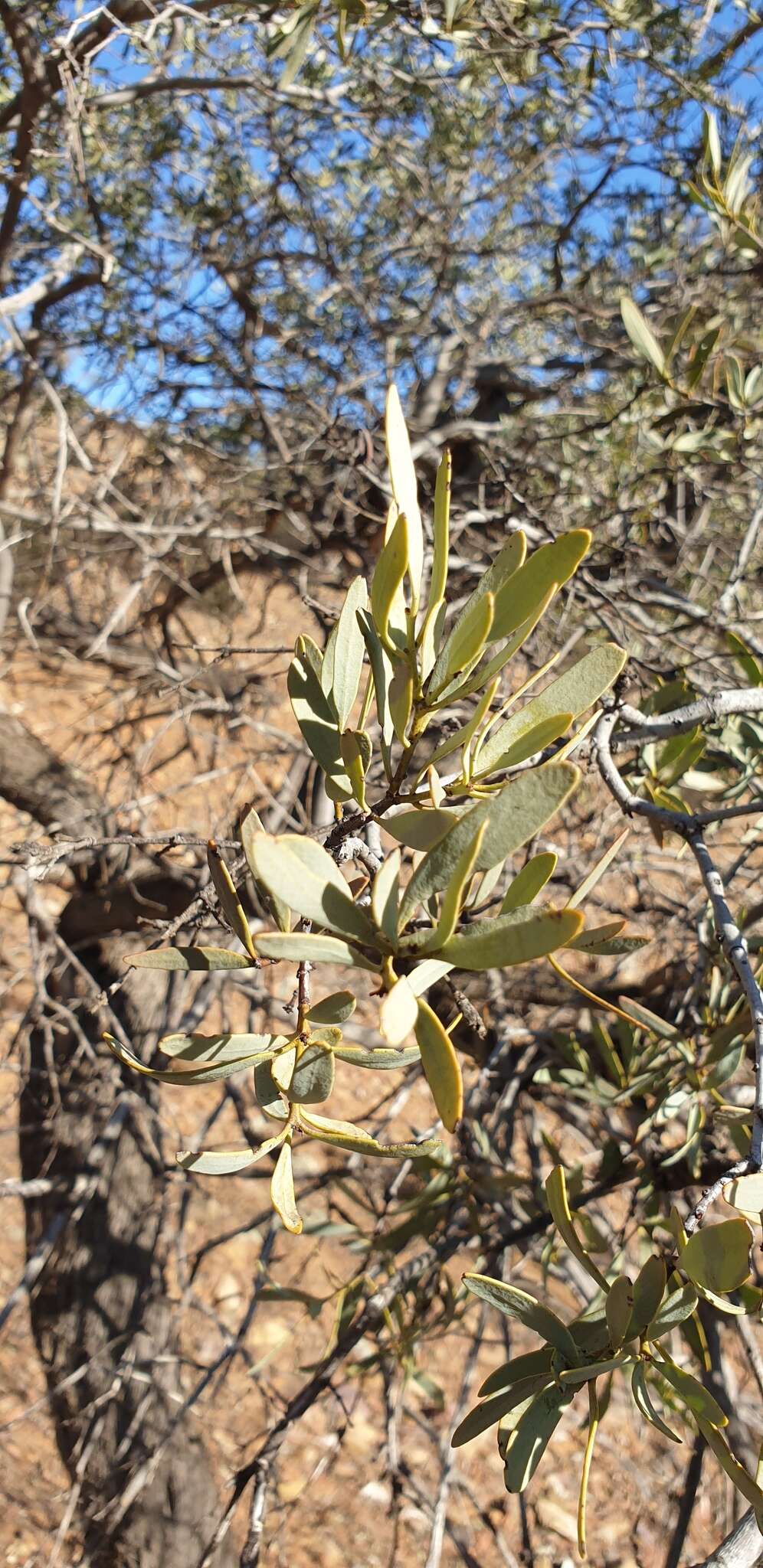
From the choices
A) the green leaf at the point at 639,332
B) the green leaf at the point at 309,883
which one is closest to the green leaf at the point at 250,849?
the green leaf at the point at 309,883

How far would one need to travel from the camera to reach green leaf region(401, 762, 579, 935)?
1.12 ft

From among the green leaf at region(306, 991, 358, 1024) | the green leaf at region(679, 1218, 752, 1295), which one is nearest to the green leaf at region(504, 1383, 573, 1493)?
the green leaf at region(679, 1218, 752, 1295)

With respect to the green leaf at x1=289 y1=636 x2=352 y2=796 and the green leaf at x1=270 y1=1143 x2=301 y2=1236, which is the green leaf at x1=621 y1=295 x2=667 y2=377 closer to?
the green leaf at x1=289 y1=636 x2=352 y2=796

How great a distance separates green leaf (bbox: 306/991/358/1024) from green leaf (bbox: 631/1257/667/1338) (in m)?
0.23

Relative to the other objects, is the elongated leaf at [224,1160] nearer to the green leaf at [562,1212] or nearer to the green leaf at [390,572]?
the green leaf at [562,1212]

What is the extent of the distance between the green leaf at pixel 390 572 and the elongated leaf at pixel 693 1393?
417mm

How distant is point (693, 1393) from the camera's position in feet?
1.64

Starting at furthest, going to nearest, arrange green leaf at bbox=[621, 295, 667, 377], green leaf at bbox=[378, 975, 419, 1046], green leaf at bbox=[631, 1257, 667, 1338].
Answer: green leaf at bbox=[621, 295, 667, 377] < green leaf at bbox=[631, 1257, 667, 1338] < green leaf at bbox=[378, 975, 419, 1046]

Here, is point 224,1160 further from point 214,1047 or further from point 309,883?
point 309,883

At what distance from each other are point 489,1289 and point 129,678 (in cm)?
218

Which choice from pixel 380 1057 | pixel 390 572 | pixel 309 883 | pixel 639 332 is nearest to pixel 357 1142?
pixel 380 1057

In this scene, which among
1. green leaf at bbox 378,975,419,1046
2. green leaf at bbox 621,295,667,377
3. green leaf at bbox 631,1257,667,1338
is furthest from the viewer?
green leaf at bbox 621,295,667,377

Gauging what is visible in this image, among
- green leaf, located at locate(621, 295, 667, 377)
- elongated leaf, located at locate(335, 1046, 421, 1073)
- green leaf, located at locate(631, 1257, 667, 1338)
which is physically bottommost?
green leaf, located at locate(631, 1257, 667, 1338)

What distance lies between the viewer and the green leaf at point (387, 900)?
367 mm
